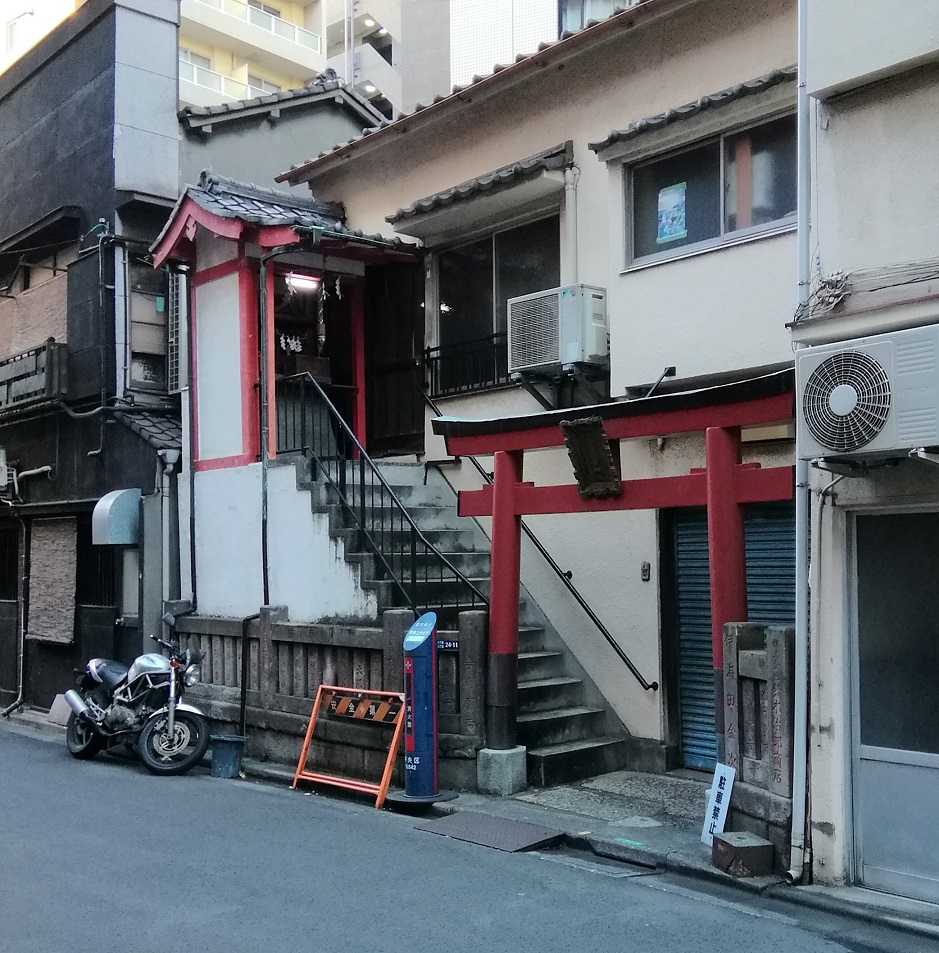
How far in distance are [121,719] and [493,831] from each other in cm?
559

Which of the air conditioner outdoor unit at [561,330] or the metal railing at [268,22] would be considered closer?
the air conditioner outdoor unit at [561,330]

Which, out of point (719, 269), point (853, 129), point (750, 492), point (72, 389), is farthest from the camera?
point (72, 389)

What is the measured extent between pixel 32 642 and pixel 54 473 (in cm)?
276

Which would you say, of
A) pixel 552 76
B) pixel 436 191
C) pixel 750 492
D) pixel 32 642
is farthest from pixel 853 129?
pixel 32 642

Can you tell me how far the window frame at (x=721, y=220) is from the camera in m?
9.65

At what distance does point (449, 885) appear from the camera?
730 cm

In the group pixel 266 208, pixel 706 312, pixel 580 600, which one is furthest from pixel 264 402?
pixel 706 312

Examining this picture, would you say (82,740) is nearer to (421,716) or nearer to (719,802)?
(421,716)

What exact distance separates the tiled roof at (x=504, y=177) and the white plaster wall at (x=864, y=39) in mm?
4434

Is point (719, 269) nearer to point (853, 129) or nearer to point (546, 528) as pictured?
point (853, 129)

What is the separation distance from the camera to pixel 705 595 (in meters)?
10.5

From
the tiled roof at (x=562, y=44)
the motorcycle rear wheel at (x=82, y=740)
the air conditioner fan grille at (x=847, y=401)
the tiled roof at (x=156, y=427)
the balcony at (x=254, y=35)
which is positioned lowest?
the motorcycle rear wheel at (x=82, y=740)

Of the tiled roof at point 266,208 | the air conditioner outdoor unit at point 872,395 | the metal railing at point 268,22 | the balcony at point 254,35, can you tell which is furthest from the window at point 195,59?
the air conditioner outdoor unit at point 872,395

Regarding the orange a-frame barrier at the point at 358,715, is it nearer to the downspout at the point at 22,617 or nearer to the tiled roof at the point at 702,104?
the tiled roof at the point at 702,104
